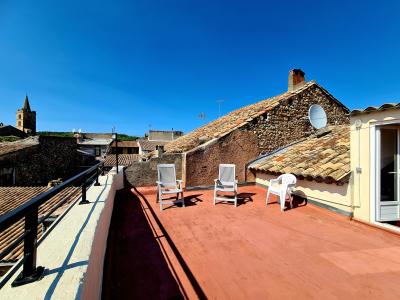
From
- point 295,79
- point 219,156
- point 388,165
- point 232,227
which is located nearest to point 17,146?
point 219,156

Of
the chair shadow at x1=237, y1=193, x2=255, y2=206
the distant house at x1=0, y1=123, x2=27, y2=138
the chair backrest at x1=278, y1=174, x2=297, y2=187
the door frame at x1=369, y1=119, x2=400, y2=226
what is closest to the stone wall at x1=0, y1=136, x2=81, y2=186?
the chair shadow at x1=237, y1=193, x2=255, y2=206

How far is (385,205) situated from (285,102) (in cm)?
642

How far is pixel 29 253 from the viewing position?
1.60 m

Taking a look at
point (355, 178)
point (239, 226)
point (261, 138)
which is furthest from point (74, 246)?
point (261, 138)

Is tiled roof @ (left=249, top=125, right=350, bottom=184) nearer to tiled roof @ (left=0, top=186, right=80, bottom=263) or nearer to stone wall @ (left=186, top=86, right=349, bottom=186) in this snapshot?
stone wall @ (left=186, top=86, right=349, bottom=186)

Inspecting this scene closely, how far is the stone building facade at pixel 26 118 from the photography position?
63750 mm

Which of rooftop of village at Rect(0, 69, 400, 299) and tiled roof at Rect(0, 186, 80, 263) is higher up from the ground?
rooftop of village at Rect(0, 69, 400, 299)

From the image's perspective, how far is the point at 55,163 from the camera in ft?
61.1

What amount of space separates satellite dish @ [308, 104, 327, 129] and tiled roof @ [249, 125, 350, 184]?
8.91 ft

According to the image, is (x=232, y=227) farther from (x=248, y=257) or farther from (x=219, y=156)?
(x=219, y=156)

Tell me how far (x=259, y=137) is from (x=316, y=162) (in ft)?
10.2

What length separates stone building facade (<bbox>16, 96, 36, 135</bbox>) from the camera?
63.8 meters

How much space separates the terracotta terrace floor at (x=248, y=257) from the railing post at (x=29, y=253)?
51.4 inches

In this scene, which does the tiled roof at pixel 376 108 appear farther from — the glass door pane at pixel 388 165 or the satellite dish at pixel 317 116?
the satellite dish at pixel 317 116
